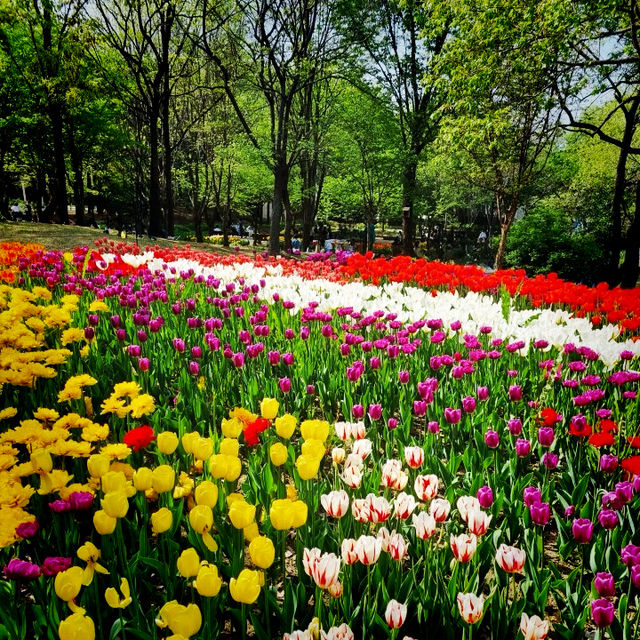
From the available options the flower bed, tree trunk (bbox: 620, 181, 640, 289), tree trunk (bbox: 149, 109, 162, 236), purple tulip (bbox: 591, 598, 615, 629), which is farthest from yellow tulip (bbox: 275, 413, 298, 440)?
tree trunk (bbox: 149, 109, 162, 236)

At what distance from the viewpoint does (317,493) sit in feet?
6.97

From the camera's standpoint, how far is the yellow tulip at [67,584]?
1.26m

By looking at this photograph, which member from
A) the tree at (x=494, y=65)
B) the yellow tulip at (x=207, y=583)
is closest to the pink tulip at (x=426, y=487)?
the yellow tulip at (x=207, y=583)

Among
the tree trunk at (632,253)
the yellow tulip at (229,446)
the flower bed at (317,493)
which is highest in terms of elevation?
the tree trunk at (632,253)

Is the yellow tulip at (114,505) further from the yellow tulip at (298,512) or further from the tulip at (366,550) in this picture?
the tulip at (366,550)

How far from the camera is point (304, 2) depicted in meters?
16.6

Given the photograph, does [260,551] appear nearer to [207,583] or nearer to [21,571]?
[207,583]

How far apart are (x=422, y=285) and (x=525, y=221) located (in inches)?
714

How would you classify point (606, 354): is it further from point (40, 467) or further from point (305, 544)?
point (40, 467)

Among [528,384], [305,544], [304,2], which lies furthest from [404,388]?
[304,2]

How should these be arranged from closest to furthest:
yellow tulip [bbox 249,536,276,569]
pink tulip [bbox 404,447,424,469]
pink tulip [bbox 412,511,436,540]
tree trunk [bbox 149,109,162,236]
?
yellow tulip [bbox 249,536,276,569] < pink tulip [bbox 412,511,436,540] < pink tulip [bbox 404,447,424,469] < tree trunk [bbox 149,109,162,236]

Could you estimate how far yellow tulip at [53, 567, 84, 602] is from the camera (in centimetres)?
126

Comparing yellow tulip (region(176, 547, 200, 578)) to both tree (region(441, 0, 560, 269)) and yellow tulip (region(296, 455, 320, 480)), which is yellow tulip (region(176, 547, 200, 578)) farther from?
tree (region(441, 0, 560, 269))

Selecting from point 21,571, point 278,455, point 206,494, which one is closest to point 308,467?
point 278,455
